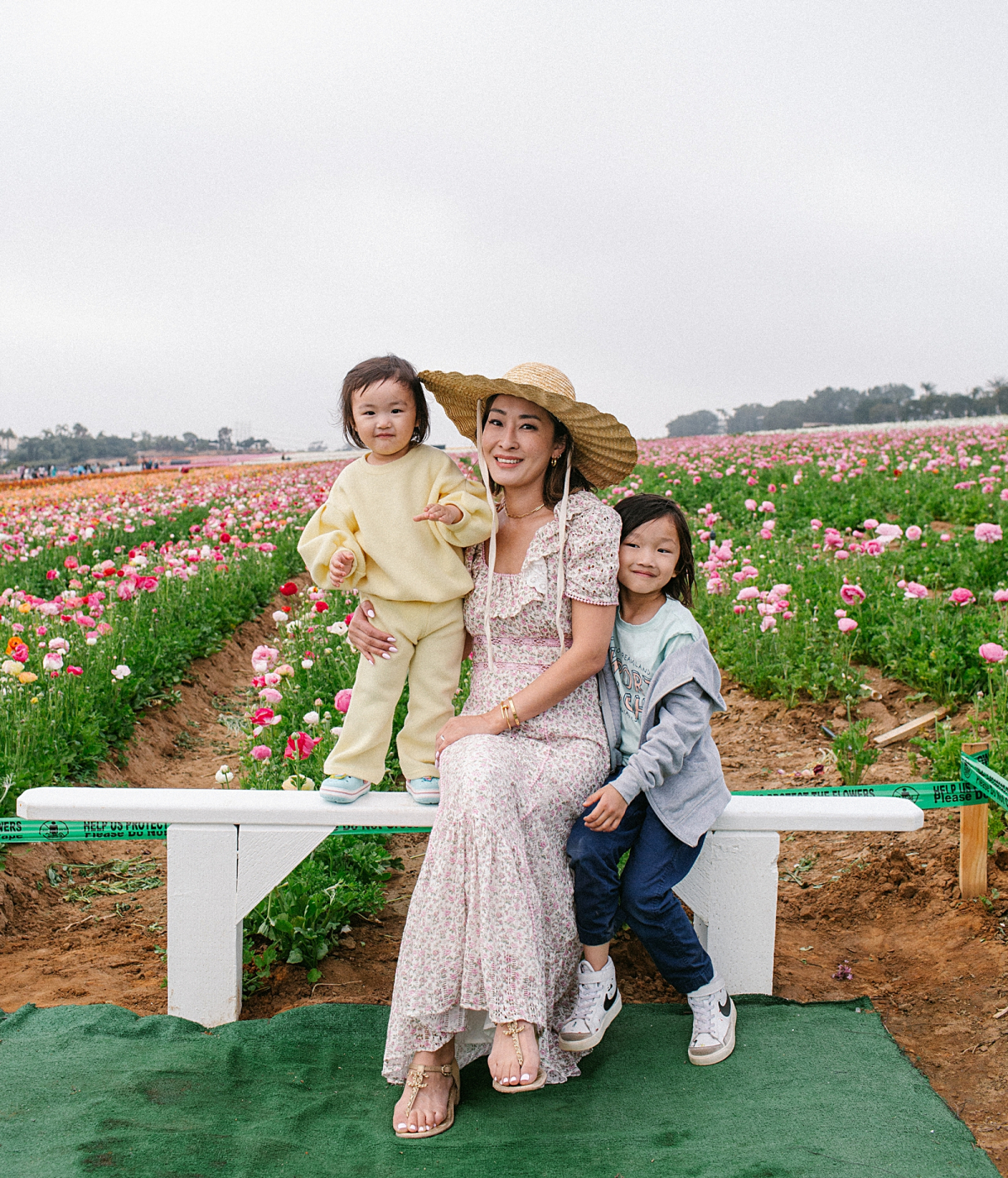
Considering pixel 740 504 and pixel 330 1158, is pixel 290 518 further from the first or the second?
pixel 330 1158

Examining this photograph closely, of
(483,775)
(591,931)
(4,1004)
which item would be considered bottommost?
(4,1004)

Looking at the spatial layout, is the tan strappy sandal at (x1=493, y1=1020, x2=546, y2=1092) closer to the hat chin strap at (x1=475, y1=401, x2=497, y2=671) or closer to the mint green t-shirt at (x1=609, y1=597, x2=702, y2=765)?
the mint green t-shirt at (x1=609, y1=597, x2=702, y2=765)

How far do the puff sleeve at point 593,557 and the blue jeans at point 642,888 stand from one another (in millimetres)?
563

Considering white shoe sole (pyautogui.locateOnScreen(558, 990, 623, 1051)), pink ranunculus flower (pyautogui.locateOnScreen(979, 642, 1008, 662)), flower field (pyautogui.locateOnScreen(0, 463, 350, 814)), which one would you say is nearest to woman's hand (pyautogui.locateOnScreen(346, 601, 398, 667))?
white shoe sole (pyautogui.locateOnScreen(558, 990, 623, 1051))

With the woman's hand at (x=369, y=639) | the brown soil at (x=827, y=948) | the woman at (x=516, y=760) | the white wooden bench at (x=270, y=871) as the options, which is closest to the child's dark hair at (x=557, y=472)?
the woman at (x=516, y=760)

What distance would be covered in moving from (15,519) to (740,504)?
26.2 feet

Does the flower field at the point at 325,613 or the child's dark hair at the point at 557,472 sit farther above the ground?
the child's dark hair at the point at 557,472

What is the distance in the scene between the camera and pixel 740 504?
11.1 meters

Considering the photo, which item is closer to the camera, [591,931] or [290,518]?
[591,931]

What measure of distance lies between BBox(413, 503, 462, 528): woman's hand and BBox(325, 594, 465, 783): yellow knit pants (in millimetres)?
294

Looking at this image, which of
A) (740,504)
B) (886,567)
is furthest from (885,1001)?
(740,504)

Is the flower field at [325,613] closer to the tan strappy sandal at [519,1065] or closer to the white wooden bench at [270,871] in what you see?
the white wooden bench at [270,871]

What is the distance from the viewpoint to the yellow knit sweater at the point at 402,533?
277 centimetres

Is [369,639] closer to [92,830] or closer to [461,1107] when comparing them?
[92,830]
